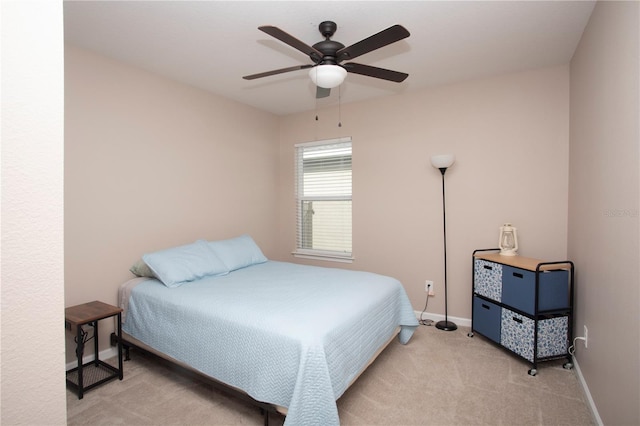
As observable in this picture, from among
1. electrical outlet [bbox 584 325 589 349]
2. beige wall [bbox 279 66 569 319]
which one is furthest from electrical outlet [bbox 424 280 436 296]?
electrical outlet [bbox 584 325 589 349]

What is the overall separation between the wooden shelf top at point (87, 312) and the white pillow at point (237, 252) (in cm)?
103

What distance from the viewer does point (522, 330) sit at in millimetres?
2562

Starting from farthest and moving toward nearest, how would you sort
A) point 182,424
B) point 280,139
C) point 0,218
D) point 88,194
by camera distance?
point 280,139
point 88,194
point 182,424
point 0,218

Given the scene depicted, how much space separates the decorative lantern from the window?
5.65ft

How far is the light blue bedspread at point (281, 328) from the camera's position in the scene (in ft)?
5.71

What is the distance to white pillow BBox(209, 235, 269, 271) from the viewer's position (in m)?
3.26

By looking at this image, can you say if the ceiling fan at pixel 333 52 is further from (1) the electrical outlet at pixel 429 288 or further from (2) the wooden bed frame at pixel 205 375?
(1) the electrical outlet at pixel 429 288

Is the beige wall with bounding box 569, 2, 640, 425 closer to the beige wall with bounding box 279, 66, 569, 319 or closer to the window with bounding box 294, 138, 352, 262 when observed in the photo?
the beige wall with bounding box 279, 66, 569, 319

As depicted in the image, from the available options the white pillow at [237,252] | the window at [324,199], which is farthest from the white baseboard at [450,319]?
the white pillow at [237,252]

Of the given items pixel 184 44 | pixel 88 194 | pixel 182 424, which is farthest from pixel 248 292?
pixel 184 44

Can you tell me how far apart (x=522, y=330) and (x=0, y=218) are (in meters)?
3.08

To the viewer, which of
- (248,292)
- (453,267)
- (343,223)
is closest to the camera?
(248,292)

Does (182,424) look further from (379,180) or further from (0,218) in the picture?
(379,180)

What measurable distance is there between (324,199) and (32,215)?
12.3 ft
